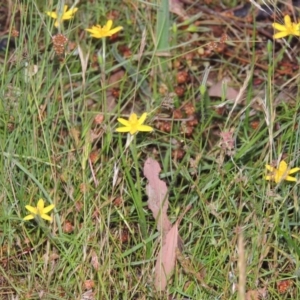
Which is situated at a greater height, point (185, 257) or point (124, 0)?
point (124, 0)

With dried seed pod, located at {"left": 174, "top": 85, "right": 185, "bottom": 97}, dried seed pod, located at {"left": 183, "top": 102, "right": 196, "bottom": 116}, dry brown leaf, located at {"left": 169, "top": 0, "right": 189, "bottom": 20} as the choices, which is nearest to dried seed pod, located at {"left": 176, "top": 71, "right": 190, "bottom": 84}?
dried seed pod, located at {"left": 174, "top": 85, "right": 185, "bottom": 97}

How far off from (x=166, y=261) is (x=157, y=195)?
251mm

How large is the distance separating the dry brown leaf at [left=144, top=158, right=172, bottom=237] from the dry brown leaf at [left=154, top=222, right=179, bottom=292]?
0.15 ft

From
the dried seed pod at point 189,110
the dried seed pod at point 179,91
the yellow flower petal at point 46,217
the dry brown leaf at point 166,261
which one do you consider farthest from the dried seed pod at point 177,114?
the yellow flower petal at point 46,217

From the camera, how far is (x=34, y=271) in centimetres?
233

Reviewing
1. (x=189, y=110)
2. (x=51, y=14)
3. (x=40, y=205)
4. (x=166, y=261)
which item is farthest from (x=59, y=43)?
(x=166, y=261)

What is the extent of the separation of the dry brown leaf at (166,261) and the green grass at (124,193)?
25mm

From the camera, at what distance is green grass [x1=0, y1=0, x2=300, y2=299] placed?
230 cm

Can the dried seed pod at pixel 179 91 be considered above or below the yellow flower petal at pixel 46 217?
below

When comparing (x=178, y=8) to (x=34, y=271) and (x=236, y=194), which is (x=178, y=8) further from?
(x=34, y=271)

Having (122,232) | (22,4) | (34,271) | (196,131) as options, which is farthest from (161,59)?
(34,271)

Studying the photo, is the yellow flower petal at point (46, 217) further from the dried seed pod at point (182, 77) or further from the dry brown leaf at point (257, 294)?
the dried seed pod at point (182, 77)

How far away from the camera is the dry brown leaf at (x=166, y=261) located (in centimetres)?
227

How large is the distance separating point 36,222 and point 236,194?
1.97 ft
